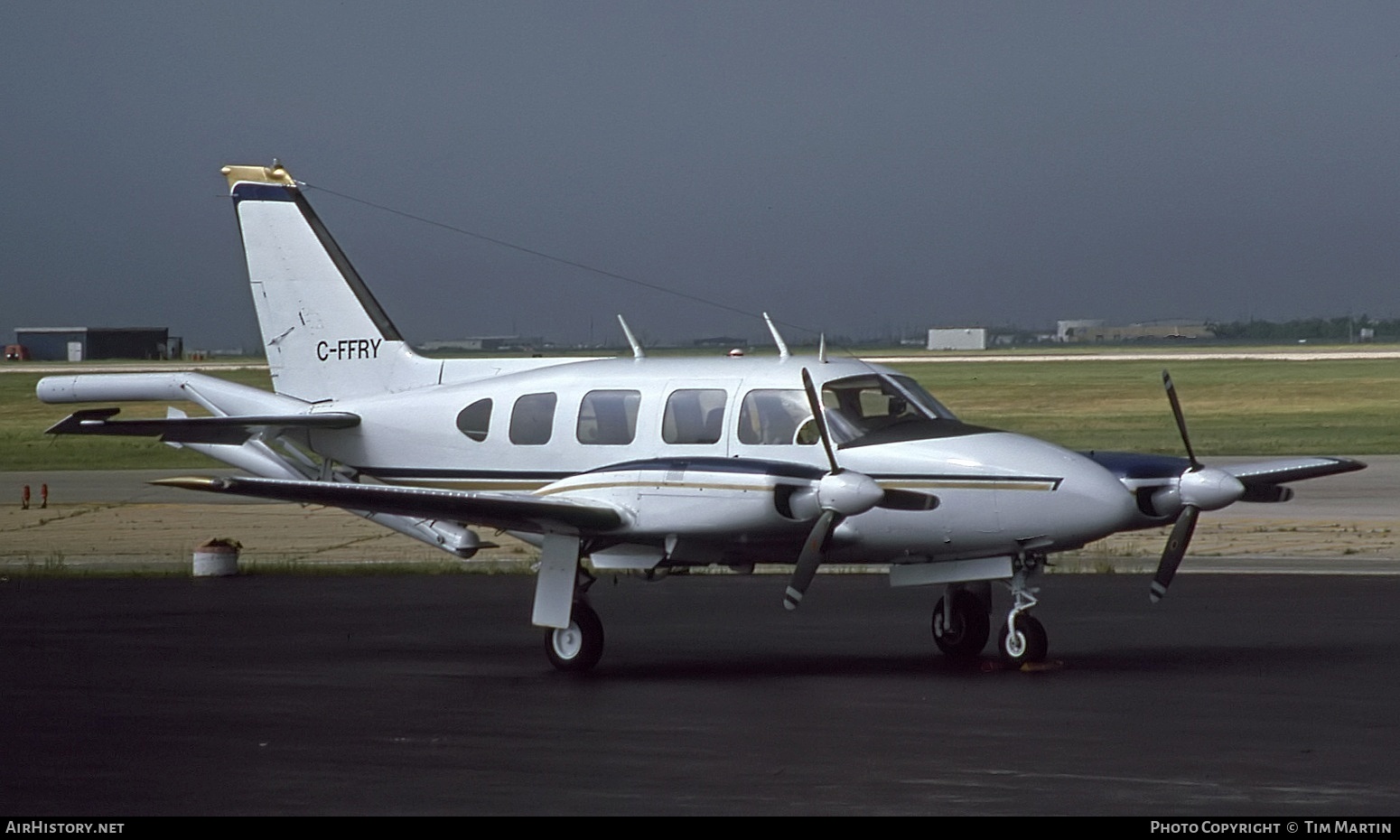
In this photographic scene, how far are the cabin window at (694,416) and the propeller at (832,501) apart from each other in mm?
1097

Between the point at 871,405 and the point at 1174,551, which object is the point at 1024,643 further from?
the point at 871,405

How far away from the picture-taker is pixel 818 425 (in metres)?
15.6

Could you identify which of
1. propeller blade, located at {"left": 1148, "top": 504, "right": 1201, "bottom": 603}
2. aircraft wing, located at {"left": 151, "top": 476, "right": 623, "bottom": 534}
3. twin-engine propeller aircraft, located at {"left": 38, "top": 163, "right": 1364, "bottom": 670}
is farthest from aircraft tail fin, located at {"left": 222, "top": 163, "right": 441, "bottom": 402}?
propeller blade, located at {"left": 1148, "top": 504, "right": 1201, "bottom": 603}

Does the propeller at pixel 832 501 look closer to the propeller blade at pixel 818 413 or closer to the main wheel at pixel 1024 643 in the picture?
the propeller blade at pixel 818 413

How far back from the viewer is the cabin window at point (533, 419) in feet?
57.5

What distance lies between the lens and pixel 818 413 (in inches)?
620

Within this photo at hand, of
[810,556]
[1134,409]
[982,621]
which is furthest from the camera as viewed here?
[1134,409]

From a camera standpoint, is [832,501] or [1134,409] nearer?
[832,501]

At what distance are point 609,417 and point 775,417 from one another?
1752 millimetres

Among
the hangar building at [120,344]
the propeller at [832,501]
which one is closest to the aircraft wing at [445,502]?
the propeller at [832,501]

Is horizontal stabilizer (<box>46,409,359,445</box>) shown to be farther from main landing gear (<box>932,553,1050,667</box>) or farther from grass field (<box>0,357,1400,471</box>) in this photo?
grass field (<box>0,357,1400,471</box>)

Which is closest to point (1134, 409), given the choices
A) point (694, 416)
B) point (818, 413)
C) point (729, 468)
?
point (694, 416)

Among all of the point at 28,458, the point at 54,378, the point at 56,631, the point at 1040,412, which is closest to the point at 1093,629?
the point at 56,631

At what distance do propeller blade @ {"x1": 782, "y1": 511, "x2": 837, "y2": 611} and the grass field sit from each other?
120ft
